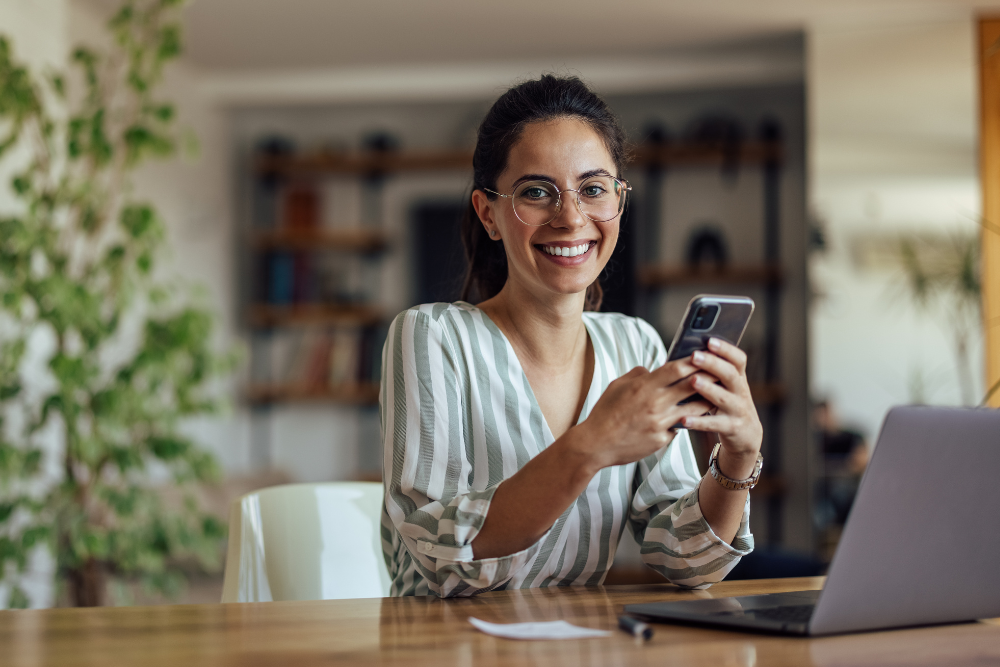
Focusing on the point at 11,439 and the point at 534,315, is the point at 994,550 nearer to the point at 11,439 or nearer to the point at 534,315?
the point at 534,315

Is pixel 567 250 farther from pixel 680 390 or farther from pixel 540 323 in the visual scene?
pixel 680 390

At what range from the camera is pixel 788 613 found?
939mm

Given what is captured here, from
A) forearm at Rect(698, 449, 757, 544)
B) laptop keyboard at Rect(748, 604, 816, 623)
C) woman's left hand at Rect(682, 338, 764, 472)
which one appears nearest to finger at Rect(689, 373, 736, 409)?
woman's left hand at Rect(682, 338, 764, 472)

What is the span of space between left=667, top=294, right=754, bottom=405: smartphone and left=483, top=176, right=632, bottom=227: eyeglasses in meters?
0.37

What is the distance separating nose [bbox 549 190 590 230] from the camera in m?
1.28

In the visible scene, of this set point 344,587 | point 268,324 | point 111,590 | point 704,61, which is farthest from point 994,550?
point 268,324

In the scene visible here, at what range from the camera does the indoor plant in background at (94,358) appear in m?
2.45

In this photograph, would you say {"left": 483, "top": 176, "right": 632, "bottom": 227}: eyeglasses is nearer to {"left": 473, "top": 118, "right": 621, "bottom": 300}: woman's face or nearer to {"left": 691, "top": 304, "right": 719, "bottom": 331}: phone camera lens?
{"left": 473, "top": 118, "right": 621, "bottom": 300}: woman's face

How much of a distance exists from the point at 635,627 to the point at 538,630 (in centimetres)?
9

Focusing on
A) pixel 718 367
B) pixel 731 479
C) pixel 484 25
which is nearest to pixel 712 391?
pixel 718 367

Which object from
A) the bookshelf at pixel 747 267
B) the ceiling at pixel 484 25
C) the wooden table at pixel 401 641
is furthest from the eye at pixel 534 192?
the bookshelf at pixel 747 267

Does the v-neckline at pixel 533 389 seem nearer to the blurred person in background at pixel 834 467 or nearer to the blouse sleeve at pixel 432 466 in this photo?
the blouse sleeve at pixel 432 466

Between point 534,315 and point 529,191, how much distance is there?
7.4 inches

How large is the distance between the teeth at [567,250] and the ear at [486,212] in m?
0.13
